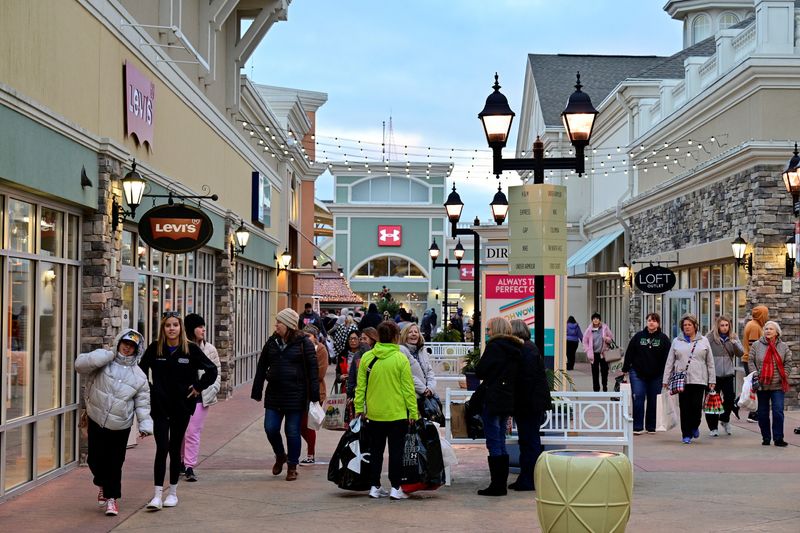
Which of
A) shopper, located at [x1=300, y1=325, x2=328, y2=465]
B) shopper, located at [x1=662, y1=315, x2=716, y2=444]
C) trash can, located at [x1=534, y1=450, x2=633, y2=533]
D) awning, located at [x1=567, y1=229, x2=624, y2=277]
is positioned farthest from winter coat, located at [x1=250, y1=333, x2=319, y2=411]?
awning, located at [x1=567, y1=229, x2=624, y2=277]

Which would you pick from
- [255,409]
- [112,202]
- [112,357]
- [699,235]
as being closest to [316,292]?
[699,235]

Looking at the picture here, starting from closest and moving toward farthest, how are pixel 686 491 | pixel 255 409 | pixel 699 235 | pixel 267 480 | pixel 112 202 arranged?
pixel 686 491, pixel 267 480, pixel 112 202, pixel 255 409, pixel 699 235

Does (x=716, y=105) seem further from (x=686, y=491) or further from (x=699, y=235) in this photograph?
(x=686, y=491)

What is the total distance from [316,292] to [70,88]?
30.5 metres

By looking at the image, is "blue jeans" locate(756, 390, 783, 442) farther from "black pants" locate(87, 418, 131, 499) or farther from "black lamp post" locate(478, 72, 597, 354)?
"black pants" locate(87, 418, 131, 499)

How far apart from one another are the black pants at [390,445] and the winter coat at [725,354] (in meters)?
7.28

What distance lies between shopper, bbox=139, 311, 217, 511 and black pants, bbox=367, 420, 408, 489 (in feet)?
5.38

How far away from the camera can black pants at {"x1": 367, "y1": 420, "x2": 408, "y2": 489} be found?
10.4 metres

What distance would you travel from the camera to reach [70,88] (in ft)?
37.9

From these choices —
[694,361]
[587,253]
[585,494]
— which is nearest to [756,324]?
[694,361]

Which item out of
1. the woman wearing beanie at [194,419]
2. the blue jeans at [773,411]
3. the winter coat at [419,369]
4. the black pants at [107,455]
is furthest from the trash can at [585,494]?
the blue jeans at [773,411]

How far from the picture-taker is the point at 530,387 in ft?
35.6

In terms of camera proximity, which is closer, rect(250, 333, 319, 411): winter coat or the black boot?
the black boot

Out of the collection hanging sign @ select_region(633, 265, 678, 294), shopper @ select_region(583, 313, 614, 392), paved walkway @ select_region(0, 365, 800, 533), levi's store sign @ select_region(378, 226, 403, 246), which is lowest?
paved walkway @ select_region(0, 365, 800, 533)
